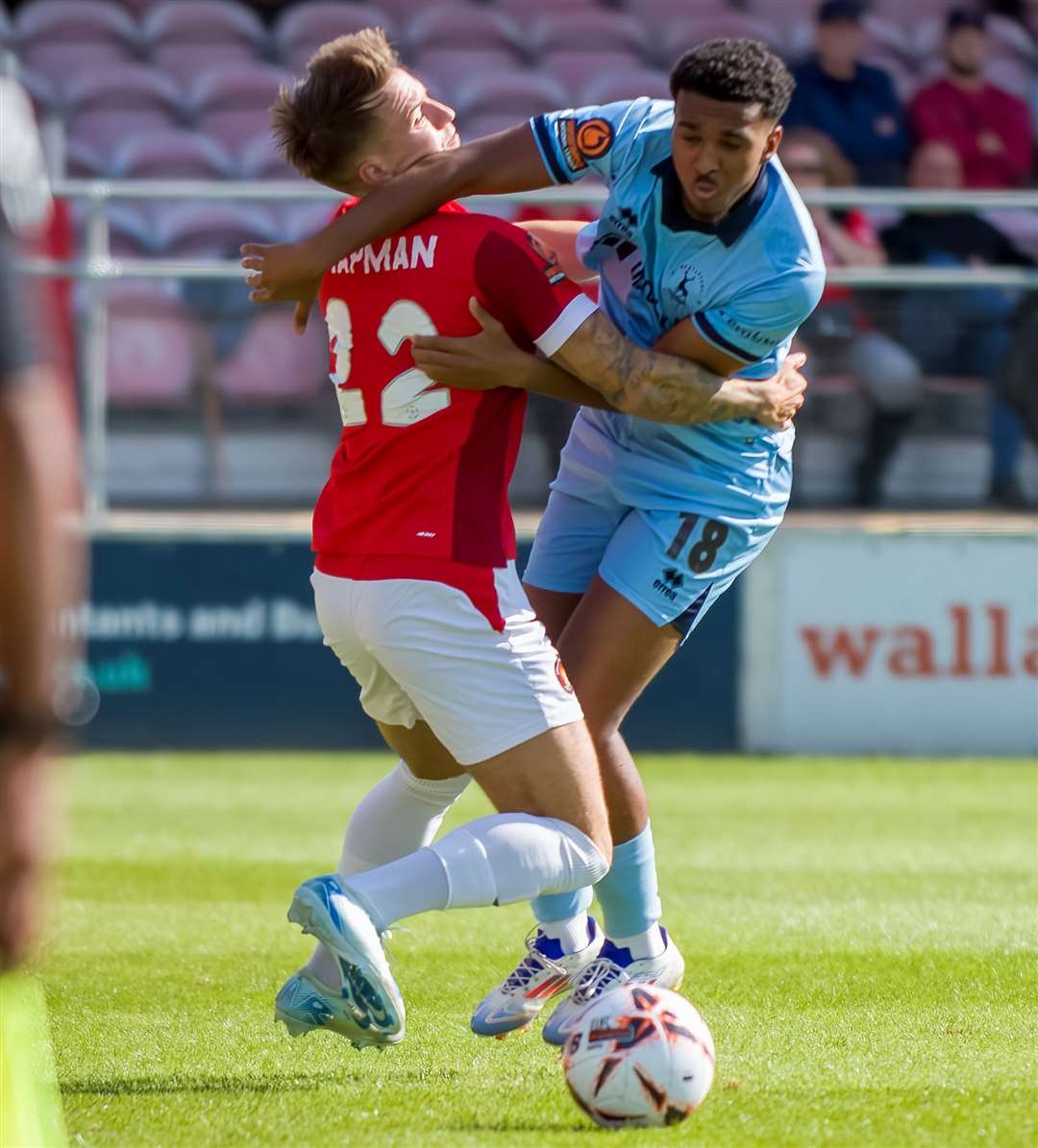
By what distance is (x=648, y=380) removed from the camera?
4.15m

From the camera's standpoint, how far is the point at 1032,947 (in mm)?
5699

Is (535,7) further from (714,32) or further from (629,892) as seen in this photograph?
(629,892)

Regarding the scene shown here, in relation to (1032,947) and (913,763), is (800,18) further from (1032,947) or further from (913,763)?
(1032,947)

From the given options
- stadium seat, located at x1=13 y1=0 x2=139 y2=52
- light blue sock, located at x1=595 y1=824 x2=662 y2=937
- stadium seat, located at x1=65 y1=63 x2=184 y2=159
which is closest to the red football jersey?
light blue sock, located at x1=595 y1=824 x2=662 y2=937

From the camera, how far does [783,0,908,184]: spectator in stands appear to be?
496 inches

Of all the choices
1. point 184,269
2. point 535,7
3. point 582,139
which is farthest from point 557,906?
point 535,7

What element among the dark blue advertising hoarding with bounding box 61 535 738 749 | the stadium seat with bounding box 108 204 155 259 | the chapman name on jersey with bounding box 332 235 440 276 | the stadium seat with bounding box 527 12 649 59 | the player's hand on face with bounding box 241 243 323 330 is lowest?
the dark blue advertising hoarding with bounding box 61 535 738 749

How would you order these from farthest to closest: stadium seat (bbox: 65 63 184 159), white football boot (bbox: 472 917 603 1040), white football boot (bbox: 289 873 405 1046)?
1. stadium seat (bbox: 65 63 184 159)
2. white football boot (bbox: 472 917 603 1040)
3. white football boot (bbox: 289 873 405 1046)

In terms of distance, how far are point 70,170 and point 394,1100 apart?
10840 mm

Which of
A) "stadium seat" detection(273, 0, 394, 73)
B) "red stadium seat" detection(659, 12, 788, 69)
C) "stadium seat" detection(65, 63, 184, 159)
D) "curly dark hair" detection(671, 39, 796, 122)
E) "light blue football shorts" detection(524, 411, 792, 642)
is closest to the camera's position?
"curly dark hair" detection(671, 39, 796, 122)

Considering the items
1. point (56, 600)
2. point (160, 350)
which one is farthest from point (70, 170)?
point (56, 600)

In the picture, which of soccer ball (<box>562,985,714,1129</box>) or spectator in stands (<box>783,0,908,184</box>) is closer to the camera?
soccer ball (<box>562,985,714,1129</box>)

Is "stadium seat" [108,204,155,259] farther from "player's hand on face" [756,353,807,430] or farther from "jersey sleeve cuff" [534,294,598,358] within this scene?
"jersey sleeve cuff" [534,294,598,358]

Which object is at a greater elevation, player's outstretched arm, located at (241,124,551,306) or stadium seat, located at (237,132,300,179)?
player's outstretched arm, located at (241,124,551,306)
